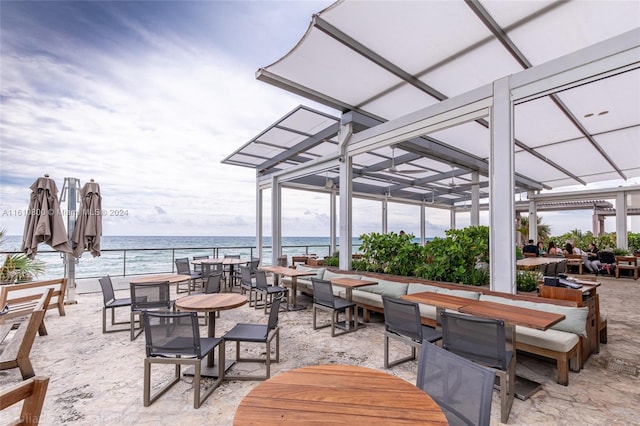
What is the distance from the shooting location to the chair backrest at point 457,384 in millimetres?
1313

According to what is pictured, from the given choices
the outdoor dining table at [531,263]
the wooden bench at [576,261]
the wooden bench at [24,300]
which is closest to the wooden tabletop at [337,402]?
the wooden bench at [24,300]

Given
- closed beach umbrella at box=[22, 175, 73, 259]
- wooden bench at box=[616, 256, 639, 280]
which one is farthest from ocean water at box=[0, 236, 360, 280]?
wooden bench at box=[616, 256, 639, 280]

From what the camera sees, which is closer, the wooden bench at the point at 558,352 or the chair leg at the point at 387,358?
the wooden bench at the point at 558,352

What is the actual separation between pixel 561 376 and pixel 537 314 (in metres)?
0.74

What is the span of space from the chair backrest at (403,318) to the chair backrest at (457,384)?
1.24 m

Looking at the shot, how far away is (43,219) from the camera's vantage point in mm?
4906

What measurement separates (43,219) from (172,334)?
4250mm

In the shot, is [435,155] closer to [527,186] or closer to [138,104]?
[527,186]

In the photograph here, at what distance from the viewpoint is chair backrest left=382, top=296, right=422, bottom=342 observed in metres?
2.88

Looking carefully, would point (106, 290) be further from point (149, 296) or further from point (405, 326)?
point (405, 326)

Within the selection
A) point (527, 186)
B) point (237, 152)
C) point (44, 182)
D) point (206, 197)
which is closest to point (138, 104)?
point (237, 152)

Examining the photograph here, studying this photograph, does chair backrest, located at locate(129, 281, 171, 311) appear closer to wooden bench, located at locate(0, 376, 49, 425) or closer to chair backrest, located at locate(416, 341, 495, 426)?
wooden bench, located at locate(0, 376, 49, 425)

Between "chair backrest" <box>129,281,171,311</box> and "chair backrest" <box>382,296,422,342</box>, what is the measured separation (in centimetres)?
297

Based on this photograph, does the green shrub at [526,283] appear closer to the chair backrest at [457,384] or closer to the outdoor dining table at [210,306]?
the chair backrest at [457,384]
